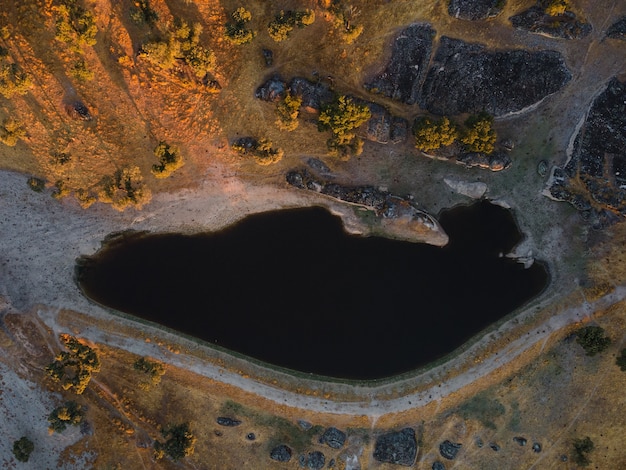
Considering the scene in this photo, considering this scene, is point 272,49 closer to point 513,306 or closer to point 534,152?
point 534,152

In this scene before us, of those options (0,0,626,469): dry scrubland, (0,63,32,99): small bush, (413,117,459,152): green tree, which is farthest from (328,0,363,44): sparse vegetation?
(0,63,32,99): small bush

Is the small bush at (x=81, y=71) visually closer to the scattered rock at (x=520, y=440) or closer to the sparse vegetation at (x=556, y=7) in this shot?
the sparse vegetation at (x=556, y=7)

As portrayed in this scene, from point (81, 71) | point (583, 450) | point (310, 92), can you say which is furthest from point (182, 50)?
point (583, 450)

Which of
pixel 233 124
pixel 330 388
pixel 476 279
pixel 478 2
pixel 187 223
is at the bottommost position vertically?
pixel 330 388

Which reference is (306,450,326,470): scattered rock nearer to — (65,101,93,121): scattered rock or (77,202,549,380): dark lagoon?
(77,202,549,380): dark lagoon

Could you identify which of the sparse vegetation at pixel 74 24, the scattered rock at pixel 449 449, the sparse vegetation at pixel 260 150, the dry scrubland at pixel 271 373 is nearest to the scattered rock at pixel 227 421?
the dry scrubland at pixel 271 373

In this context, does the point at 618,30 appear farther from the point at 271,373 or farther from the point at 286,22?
the point at 271,373

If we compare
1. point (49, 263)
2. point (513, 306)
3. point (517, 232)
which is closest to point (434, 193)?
point (517, 232)
